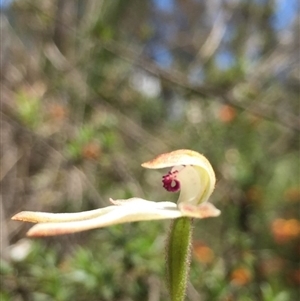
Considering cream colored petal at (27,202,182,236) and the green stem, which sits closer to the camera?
cream colored petal at (27,202,182,236)

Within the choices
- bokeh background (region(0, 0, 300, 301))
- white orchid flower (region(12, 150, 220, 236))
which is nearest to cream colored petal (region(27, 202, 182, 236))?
white orchid flower (region(12, 150, 220, 236))

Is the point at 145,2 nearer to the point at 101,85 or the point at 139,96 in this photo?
the point at 139,96

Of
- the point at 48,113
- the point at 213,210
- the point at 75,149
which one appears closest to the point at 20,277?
the point at 75,149

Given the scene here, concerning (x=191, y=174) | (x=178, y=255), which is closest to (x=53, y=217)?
(x=178, y=255)

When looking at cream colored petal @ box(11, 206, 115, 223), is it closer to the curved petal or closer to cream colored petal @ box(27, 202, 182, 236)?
cream colored petal @ box(27, 202, 182, 236)

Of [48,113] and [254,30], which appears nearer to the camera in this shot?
[48,113]

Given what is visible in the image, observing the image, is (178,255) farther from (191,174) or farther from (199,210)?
(191,174)
